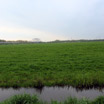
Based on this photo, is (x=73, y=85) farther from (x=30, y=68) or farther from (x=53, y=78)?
(x=30, y=68)

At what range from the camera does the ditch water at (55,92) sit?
247 inches

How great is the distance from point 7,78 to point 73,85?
4.67 metres

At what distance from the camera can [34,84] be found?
7.61m

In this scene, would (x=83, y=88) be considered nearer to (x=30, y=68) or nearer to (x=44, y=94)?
(x=44, y=94)

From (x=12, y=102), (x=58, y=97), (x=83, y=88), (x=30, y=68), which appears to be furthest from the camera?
(x=30, y=68)

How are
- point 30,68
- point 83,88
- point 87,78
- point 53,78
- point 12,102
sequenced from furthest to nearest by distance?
1. point 30,68
2. point 53,78
3. point 87,78
4. point 83,88
5. point 12,102

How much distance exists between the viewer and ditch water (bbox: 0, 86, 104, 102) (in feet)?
20.5

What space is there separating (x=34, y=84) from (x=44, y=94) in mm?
1256

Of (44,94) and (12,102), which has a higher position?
(12,102)

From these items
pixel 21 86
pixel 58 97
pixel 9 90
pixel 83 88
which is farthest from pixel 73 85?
pixel 9 90

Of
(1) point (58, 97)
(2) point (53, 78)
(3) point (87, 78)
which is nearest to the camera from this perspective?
(1) point (58, 97)

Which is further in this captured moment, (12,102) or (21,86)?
(21,86)

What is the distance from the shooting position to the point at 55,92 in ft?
22.3

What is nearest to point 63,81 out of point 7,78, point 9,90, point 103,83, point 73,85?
point 73,85
